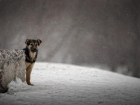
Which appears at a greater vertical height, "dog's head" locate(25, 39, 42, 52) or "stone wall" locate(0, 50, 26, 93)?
"dog's head" locate(25, 39, 42, 52)

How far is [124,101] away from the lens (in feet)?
14.8

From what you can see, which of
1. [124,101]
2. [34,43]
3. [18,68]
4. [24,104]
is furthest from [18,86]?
[124,101]

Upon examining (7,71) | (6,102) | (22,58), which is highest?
(22,58)

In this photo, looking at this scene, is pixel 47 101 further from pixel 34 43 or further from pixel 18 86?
pixel 34 43

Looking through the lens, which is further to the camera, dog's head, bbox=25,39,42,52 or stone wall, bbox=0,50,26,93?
dog's head, bbox=25,39,42,52

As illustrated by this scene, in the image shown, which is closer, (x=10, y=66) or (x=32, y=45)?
(x=10, y=66)

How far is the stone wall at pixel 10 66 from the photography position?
17.1 ft

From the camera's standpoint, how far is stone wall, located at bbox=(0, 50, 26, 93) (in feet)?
17.1

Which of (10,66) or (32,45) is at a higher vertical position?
(32,45)

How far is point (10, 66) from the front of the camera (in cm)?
557

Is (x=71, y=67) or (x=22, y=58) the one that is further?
(x=71, y=67)

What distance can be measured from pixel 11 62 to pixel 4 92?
3.12ft

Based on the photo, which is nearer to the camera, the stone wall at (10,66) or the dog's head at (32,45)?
the stone wall at (10,66)

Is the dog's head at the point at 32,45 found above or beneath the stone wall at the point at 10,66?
above
